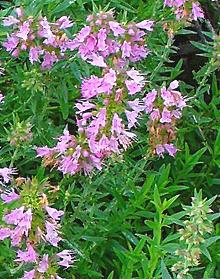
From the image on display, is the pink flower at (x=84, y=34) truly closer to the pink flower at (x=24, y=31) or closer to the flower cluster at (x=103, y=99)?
A: the flower cluster at (x=103, y=99)

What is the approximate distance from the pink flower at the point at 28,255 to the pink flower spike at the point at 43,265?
1.1 inches

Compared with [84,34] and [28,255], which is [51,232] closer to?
[28,255]

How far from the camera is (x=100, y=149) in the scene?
1.74 m

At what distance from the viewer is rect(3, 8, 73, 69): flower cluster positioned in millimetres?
2027

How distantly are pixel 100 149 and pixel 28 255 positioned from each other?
0.31 metres

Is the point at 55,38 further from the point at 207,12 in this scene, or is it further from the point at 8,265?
the point at 207,12

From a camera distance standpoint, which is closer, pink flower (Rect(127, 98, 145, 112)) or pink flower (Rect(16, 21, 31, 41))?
pink flower (Rect(127, 98, 145, 112))

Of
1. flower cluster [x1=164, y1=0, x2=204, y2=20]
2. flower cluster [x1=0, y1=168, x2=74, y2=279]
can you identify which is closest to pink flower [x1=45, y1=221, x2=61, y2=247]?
flower cluster [x1=0, y1=168, x2=74, y2=279]

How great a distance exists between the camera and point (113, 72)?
5.75 feet

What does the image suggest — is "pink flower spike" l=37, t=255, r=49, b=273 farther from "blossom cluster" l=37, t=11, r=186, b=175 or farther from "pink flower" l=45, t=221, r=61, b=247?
"blossom cluster" l=37, t=11, r=186, b=175

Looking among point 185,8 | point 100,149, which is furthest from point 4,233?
point 185,8

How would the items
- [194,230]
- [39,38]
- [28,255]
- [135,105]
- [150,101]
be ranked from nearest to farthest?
[194,230] < [28,255] < [135,105] < [150,101] < [39,38]

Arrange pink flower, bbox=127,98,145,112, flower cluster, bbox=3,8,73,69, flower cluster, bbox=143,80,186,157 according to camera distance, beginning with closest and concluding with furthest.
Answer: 1. pink flower, bbox=127,98,145,112
2. flower cluster, bbox=143,80,186,157
3. flower cluster, bbox=3,8,73,69

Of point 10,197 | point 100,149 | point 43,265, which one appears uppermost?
point 100,149
